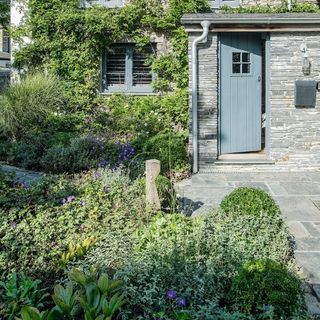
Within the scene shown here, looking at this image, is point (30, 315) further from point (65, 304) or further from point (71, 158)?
point (71, 158)

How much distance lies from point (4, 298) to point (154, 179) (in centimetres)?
255

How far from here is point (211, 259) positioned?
3.94m

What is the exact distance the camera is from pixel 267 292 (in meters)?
3.36

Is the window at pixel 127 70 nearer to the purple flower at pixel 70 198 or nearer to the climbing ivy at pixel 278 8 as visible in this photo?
the climbing ivy at pixel 278 8

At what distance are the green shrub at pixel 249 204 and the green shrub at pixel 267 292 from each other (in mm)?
1456

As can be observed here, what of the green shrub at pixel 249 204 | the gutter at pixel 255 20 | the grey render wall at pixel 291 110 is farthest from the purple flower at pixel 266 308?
the gutter at pixel 255 20

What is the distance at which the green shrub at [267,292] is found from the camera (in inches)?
131

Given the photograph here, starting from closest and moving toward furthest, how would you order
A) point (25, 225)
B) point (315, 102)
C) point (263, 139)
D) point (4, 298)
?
point (4, 298), point (25, 225), point (315, 102), point (263, 139)

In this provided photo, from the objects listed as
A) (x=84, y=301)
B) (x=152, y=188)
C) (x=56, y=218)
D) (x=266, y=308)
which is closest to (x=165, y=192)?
(x=152, y=188)

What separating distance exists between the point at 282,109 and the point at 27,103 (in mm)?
5388

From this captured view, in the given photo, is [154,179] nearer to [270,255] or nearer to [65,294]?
[270,255]

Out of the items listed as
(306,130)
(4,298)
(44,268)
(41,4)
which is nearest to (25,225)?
(44,268)

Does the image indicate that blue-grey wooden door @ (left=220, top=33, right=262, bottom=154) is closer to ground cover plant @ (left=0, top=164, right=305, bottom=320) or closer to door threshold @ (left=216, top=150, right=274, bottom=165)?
door threshold @ (left=216, top=150, right=274, bottom=165)

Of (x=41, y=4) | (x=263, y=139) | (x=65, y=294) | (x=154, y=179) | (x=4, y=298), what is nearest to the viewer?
(x=65, y=294)
